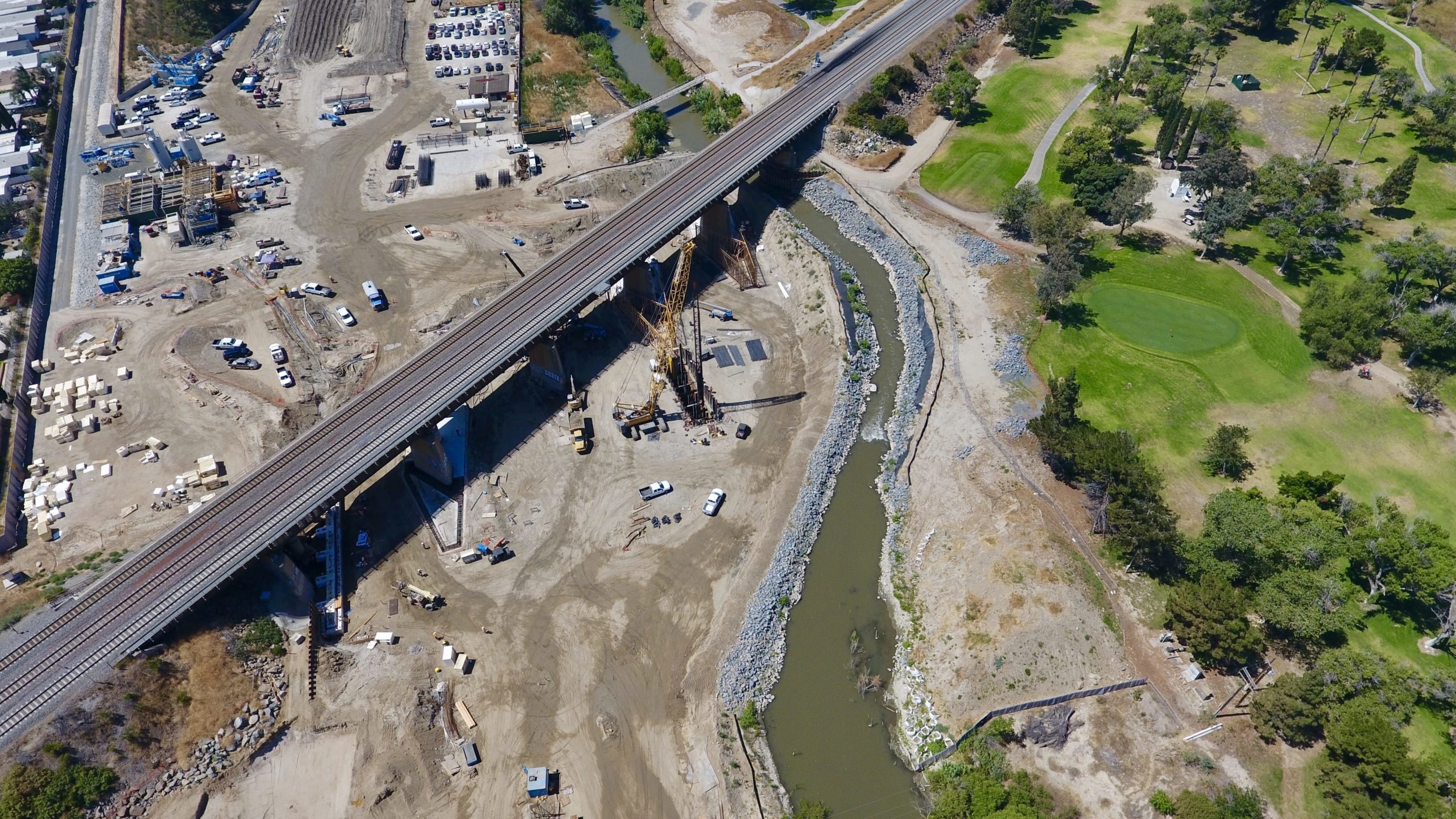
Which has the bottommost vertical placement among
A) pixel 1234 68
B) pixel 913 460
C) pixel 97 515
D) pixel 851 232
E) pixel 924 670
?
pixel 97 515

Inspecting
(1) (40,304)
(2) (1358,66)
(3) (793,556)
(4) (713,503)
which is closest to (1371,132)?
(2) (1358,66)

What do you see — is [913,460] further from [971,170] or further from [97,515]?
[97,515]

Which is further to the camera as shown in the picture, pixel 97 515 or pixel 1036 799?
pixel 97 515

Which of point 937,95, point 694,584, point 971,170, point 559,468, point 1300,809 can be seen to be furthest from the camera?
point 937,95

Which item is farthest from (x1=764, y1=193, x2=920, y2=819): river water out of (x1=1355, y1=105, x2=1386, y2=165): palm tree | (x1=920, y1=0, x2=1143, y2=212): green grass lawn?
(x1=1355, y1=105, x2=1386, y2=165): palm tree

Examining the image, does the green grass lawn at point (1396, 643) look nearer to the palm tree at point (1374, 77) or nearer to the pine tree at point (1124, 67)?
the pine tree at point (1124, 67)

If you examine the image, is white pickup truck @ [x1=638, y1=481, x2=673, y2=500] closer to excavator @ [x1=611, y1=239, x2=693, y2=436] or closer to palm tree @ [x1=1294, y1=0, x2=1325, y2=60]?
excavator @ [x1=611, y1=239, x2=693, y2=436]

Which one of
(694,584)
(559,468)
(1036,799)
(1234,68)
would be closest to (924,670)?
(1036,799)
